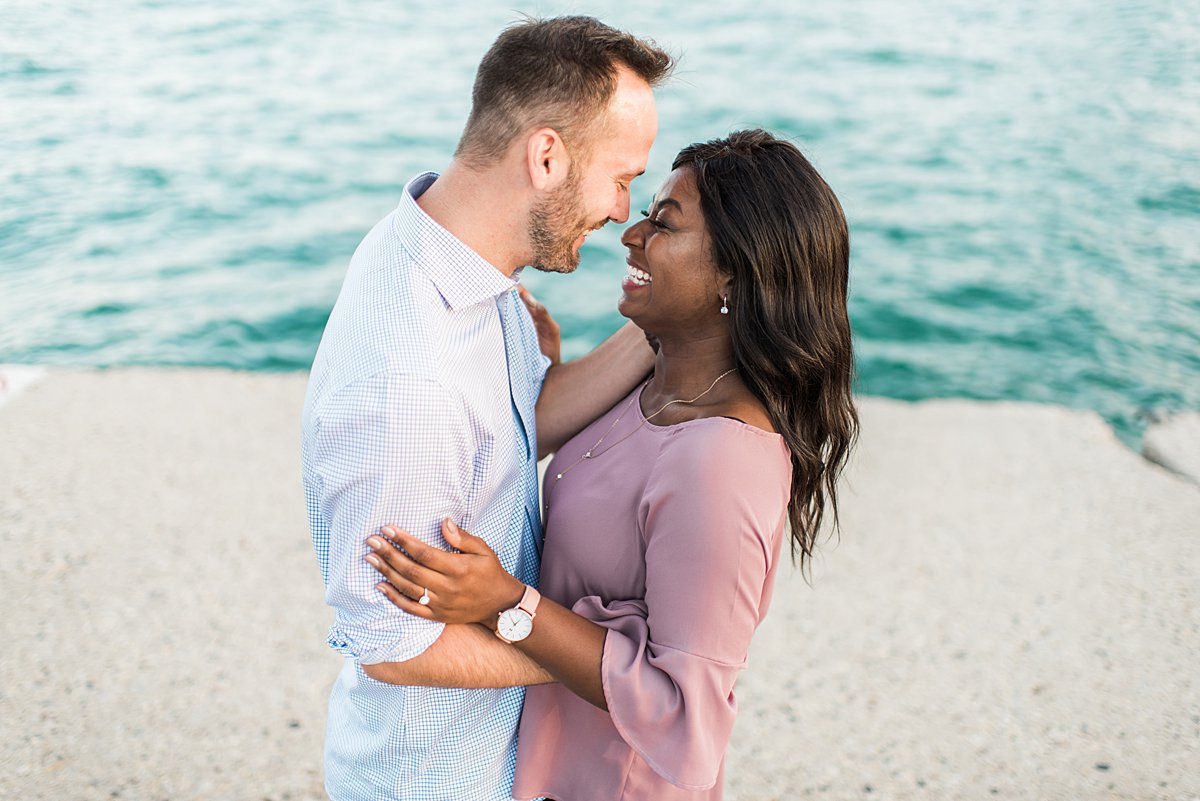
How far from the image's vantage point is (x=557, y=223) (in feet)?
6.28

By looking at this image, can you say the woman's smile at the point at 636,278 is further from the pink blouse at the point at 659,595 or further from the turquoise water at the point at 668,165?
the turquoise water at the point at 668,165

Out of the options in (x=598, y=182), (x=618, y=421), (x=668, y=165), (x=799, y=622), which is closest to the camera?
(x=598, y=182)

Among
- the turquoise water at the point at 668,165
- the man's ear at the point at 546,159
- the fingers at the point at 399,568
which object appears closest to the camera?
the fingers at the point at 399,568

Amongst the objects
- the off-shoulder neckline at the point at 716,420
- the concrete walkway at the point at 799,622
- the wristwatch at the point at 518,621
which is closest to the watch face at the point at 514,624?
the wristwatch at the point at 518,621

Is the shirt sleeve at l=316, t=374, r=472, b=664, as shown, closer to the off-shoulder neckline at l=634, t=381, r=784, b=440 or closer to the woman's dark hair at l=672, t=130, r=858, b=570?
the off-shoulder neckline at l=634, t=381, r=784, b=440

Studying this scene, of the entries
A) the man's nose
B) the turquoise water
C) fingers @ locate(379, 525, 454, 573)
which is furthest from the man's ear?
the turquoise water

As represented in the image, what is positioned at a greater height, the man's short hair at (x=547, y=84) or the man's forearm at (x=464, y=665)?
the man's short hair at (x=547, y=84)

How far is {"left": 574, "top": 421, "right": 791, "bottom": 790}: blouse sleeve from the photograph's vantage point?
1.76 meters

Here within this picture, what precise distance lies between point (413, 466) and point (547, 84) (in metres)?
0.75

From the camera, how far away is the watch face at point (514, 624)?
1.75 metres

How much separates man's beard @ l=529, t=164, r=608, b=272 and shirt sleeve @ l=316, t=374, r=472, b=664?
0.40m

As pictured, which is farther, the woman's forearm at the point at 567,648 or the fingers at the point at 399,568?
the woman's forearm at the point at 567,648

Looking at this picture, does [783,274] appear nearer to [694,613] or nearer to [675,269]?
[675,269]

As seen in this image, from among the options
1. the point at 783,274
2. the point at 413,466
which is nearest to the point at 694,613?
the point at 413,466
